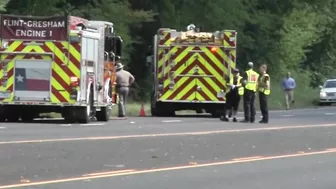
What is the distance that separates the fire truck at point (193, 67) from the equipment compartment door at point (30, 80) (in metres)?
7.27

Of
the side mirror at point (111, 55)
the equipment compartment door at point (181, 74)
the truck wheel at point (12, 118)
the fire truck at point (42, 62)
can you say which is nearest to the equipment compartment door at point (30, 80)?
the fire truck at point (42, 62)

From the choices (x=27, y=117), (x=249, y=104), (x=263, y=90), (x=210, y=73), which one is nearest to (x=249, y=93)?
(x=249, y=104)

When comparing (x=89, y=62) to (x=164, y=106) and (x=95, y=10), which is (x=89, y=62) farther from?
(x=95, y=10)

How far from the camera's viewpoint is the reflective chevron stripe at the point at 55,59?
23.2m

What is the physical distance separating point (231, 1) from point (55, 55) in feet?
74.8

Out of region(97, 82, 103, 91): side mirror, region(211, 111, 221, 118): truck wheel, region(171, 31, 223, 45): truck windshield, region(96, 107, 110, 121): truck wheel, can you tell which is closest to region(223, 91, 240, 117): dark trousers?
region(211, 111, 221, 118): truck wheel

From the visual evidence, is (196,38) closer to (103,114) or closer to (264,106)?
(264,106)

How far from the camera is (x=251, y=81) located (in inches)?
1041

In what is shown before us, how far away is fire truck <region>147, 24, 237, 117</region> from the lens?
30031 millimetres

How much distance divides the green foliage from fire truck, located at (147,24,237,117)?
632 centimetres

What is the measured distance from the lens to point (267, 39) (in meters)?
50.8

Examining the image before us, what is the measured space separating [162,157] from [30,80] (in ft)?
27.8

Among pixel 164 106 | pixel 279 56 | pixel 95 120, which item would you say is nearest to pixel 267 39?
pixel 279 56

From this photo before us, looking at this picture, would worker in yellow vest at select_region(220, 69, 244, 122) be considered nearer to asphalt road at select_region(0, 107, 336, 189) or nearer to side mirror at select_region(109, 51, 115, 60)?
side mirror at select_region(109, 51, 115, 60)
